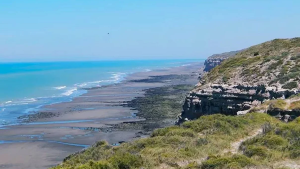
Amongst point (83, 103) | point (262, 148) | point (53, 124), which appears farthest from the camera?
point (83, 103)

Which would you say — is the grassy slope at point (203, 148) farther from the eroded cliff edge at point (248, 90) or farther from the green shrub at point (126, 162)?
the eroded cliff edge at point (248, 90)

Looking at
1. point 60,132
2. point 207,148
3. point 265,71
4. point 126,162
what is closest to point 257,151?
point 207,148

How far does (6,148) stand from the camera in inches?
1599

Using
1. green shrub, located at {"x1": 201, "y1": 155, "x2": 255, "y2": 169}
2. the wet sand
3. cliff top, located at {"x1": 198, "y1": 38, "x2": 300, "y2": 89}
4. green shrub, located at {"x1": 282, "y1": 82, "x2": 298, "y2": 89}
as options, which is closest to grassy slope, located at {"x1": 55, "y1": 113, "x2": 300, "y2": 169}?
green shrub, located at {"x1": 201, "y1": 155, "x2": 255, "y2": 169}

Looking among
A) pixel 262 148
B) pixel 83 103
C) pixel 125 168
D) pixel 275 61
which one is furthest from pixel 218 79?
pixel 83 103

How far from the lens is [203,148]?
53.2 ft

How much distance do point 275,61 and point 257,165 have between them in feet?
94.6

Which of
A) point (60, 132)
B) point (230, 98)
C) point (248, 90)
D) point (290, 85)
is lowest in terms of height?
point (60, 132)

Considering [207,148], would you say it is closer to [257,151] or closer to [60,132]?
[257,151]

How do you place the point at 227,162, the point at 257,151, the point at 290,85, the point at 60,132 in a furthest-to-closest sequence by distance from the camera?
the point at 60,132, the point at 290,85, the point at 257,151, the point at 227,162

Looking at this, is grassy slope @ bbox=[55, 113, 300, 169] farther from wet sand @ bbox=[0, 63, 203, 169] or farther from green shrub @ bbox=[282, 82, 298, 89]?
wet sand @ bbox=[0, 63, 203, 169]

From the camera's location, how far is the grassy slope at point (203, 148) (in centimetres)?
1385

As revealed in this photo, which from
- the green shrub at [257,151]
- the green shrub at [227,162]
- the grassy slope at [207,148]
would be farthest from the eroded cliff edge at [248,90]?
the green shrub at [227,162]

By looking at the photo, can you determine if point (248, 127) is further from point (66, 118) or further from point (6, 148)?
point (66, 118)
